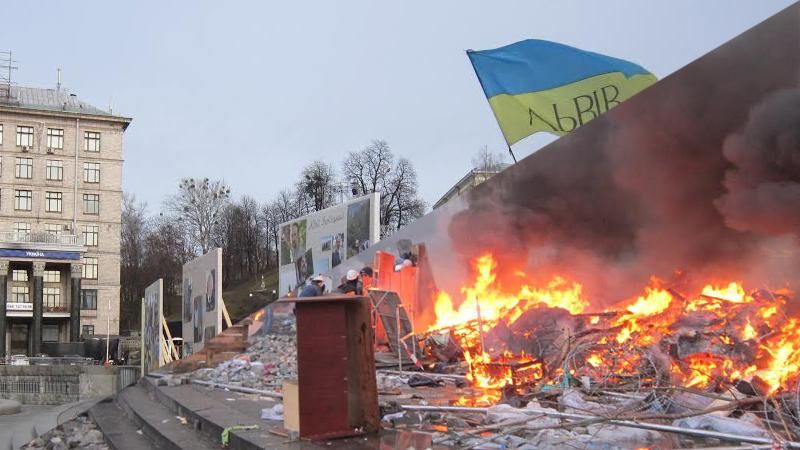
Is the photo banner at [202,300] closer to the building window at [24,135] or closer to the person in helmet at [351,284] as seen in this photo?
the person in helmet at [351,284]

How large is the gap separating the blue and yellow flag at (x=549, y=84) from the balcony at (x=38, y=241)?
46232 mm

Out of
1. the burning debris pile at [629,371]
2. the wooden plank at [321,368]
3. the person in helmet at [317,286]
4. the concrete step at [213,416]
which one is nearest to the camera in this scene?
the burning debris pile at [629,371]

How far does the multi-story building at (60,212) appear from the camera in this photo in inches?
2121

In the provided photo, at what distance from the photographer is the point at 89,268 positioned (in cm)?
5822

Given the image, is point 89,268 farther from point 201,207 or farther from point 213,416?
point 213,416

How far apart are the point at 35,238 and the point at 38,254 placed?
1.57 metres

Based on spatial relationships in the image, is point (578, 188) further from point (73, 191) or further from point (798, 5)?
point (73, 191)

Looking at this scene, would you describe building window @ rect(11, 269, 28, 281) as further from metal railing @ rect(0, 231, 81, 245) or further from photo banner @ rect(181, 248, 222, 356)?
photo banner @ rect(181, 248, 222, 356)

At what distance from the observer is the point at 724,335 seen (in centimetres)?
673

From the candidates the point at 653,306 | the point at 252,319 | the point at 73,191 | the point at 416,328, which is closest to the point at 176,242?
the point at 73,191

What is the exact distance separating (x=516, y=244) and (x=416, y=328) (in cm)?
236

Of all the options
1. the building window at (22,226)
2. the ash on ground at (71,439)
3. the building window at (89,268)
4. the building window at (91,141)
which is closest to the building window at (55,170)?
the building window at (91,141)

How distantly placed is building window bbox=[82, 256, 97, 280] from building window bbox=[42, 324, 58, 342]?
14.4 ft

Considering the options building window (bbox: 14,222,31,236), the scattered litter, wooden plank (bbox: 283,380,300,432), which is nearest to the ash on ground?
the scattered litter
